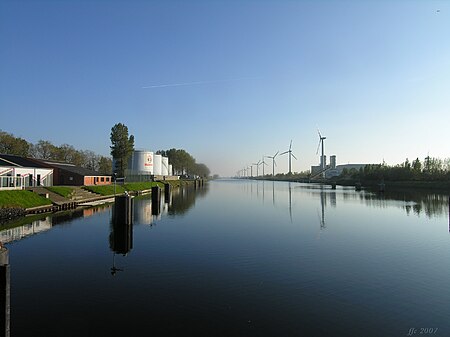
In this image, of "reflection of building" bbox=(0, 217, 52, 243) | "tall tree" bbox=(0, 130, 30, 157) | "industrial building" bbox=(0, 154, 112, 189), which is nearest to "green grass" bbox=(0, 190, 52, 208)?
"industrial building" bbox=(0, 154, 112, 189)

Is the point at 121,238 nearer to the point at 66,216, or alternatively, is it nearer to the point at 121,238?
the point at 121,238

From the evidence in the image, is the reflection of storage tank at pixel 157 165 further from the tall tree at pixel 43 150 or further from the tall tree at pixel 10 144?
the tall tree at pixel 10 144

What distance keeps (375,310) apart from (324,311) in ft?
5.09

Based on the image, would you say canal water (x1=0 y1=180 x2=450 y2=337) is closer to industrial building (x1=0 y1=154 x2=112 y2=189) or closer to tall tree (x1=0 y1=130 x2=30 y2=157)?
industrial building (x1=0 y1=154 x2=112 y2=189)

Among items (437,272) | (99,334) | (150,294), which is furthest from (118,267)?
(437,272)

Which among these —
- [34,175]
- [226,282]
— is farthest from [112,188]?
→ [226,282]

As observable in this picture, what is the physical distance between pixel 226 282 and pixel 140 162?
83.9 m

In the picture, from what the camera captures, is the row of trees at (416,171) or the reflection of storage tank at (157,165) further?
the reflection of storage tank at (157,165)

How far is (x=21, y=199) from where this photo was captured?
2908 cm

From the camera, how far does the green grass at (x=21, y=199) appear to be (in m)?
27.1

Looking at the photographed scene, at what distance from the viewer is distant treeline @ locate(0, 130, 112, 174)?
201ft

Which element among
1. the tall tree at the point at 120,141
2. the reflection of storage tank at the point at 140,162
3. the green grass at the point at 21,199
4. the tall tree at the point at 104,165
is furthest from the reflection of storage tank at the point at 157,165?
the green grass at the point at 21,199

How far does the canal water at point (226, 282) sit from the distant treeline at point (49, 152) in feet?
155

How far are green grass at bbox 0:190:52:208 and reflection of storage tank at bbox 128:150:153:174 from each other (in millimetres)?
58735
